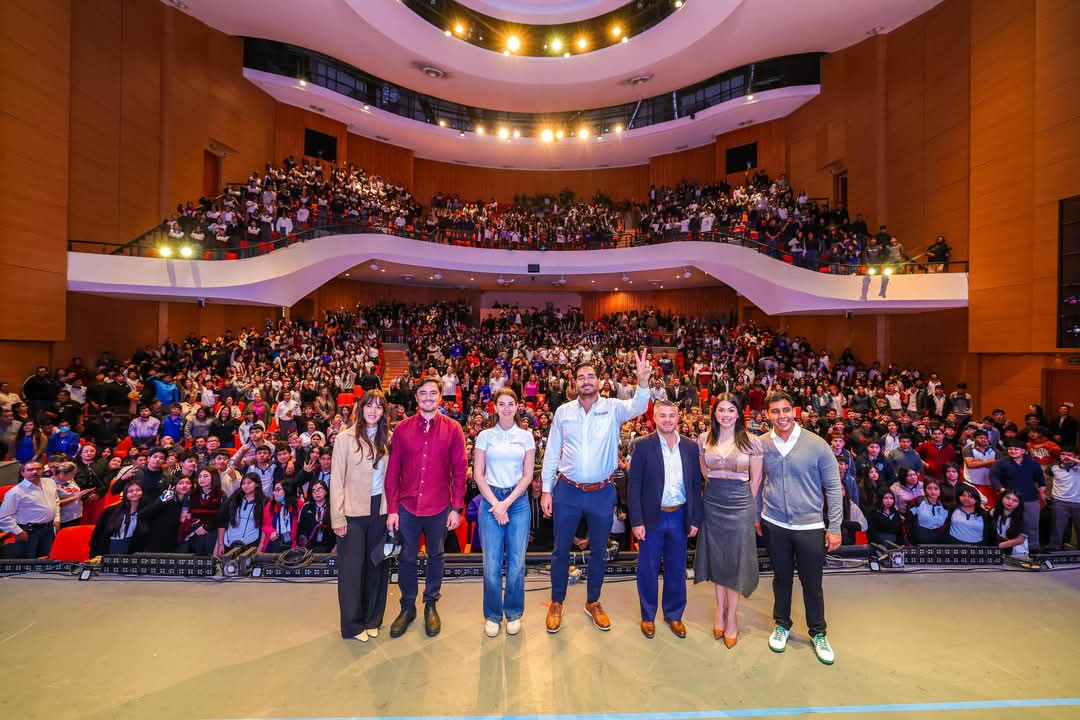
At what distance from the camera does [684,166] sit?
21.3 metres

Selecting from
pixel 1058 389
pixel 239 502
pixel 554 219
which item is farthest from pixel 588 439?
pixel 554 219

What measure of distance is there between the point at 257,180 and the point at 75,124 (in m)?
4.75

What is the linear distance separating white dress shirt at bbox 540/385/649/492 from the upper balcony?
Answer: 10.8 meters

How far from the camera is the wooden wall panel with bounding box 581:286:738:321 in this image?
65.8 ft

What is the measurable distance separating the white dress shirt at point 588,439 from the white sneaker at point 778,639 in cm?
137

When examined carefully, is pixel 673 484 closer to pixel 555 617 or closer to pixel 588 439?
pixel 588 439

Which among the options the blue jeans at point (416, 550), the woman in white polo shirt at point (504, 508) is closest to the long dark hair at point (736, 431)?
the woman in white polo shirt at point (504, 508)

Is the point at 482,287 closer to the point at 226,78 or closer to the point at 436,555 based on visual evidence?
the point at 226,78

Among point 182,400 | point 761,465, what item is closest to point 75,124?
point 182,400

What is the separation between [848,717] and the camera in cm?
251

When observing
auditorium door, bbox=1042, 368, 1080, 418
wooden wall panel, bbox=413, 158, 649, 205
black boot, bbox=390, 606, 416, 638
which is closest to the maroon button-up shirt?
black boot, bbox=390, 606, 416, 638

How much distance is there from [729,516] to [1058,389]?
11.2 meters

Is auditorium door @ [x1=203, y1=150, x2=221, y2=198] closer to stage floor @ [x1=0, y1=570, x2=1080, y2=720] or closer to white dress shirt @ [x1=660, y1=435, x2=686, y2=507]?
stage floor @ [x1=0, y1=570, x2=1080, y2=720]

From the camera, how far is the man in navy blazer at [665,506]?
316 centimetres
